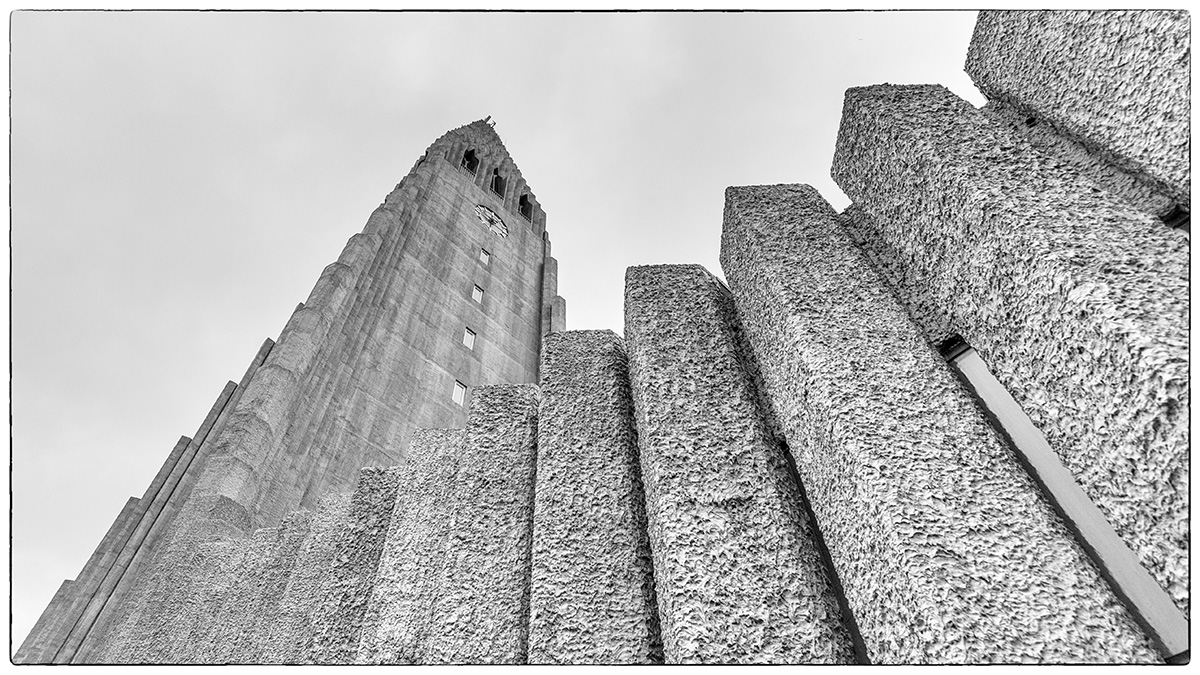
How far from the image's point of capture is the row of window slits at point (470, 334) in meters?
16.1

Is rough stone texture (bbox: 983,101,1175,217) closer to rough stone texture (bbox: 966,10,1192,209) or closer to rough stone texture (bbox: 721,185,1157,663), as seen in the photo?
rough stone texture (bbox: 966,10,1192,209)

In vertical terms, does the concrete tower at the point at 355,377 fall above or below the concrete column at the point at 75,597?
above

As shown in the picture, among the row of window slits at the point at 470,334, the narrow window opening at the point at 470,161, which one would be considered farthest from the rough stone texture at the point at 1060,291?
the narrow window opening at the point at 470,161

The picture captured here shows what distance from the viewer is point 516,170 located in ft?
93.8

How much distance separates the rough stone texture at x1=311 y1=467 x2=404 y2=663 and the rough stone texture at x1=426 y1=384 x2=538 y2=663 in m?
0.65

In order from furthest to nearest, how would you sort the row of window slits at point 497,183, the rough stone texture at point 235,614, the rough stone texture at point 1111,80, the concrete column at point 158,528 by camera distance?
the row of window slits at point 497,183 < the concrete column at point 158,528 < the rough stone texture at point 235,614 < the rough stone texture at point 1111,80

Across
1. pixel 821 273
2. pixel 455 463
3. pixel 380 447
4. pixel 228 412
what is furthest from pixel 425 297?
pixel 821 273

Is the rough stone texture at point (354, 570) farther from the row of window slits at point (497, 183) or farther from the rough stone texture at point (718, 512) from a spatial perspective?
the row of window slits at point (497, 183)

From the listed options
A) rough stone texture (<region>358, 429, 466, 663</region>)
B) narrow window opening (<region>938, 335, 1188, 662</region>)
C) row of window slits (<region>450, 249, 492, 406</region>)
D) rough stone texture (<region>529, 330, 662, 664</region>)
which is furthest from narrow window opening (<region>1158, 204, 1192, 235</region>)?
row of window slits (<region>450, 249, 492, 406</region>)

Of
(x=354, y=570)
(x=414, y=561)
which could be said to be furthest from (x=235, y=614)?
(x=414, y=561)

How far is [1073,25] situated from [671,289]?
4.45 ft

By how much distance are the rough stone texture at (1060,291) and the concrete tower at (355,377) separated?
5.87 meters

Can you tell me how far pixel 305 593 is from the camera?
362cm

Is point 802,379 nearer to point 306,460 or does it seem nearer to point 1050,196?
point 1050,196
